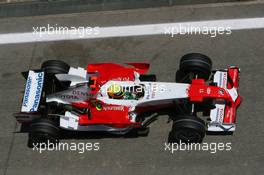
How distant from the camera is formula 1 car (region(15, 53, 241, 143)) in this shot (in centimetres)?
952

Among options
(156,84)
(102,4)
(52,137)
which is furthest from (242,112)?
(102,4)

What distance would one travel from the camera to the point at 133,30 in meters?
12.1

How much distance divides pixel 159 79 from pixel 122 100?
1.60 m

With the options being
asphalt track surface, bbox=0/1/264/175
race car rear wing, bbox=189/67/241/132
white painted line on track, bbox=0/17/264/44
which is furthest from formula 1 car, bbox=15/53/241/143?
white painted line on track, bbox=0/17/264/44

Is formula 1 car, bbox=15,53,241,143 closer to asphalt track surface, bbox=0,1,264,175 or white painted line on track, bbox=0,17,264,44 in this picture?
asphalt track surface, bbox=0,1,264,175

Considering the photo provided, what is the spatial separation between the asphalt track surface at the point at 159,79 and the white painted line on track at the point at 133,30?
0.18 m

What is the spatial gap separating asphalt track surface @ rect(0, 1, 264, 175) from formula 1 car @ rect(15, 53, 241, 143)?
401 millimetres

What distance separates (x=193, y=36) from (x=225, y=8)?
126 cm

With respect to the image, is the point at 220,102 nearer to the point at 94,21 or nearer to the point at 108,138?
the point at 108,138

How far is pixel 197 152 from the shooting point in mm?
9719

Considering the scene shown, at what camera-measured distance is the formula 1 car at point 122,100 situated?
9516mm

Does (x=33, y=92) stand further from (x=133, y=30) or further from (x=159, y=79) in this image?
(x=133, y=30)

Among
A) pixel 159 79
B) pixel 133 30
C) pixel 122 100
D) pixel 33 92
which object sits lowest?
pixel 122 100

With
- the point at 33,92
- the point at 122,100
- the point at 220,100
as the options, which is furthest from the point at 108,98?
the point at 220,100
